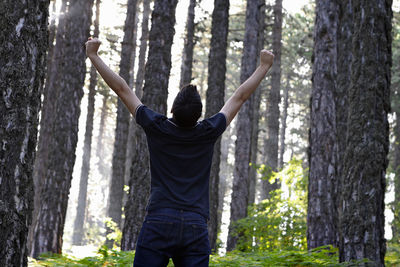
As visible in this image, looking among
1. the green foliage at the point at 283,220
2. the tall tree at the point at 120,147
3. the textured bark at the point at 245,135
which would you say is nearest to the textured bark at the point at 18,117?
the green foliage at the point at 283,220

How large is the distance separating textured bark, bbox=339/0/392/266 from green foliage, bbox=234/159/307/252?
22.7 feet

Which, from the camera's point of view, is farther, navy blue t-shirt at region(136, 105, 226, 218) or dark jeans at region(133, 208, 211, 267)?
navy blue t-shirt at region(136, 105, 226, 218)

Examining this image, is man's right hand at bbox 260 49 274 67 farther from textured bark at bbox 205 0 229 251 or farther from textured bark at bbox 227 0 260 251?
textured bark at bbox 227 0 260 251

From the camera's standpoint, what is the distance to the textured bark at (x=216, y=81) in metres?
15.2

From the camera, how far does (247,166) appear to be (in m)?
16.9

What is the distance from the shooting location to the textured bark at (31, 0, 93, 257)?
1045cm

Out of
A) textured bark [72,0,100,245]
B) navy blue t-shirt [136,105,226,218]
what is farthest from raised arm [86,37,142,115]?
textured bark [72,0,100,245]

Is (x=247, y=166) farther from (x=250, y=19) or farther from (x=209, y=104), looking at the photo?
(x=250, y=19)

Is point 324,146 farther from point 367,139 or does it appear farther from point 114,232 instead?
point 114,232

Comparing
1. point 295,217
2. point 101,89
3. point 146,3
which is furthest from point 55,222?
point 146,3

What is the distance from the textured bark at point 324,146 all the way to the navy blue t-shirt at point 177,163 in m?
5.96

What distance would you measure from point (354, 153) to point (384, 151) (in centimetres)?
35

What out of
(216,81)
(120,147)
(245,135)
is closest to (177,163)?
(216,81)

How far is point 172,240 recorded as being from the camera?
10.4 feet
